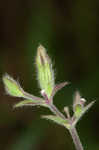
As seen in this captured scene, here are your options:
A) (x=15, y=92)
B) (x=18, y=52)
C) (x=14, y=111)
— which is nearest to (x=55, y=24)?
(x=18, y=52)

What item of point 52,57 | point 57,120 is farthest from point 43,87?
point 52,57

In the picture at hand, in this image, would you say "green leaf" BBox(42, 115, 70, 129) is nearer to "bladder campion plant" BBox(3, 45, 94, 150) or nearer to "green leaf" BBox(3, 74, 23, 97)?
"bladder campion plant" BBox(3, 45, 94, 150)

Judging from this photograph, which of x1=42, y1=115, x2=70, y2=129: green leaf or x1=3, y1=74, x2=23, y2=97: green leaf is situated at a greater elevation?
x1=3, y1=74, x2=23, y2=97: green leaf

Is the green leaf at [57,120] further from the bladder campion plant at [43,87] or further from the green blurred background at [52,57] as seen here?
the green blurred background at [52,57]

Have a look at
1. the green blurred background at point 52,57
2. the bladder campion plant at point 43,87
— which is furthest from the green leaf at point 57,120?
the green blurred background at point 52,57

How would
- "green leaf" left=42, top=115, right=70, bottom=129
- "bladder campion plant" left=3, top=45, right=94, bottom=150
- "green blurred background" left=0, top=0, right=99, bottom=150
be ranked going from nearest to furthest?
"green leaf" left=42, top=115, right=70, bottom=129 < "bladder campion plant" left=3, top=45, right=94, bottom=150 < "green blurred background" left=0, top=0, right=99, bottom=150

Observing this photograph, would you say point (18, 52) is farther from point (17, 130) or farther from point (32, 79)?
point (17, 130)

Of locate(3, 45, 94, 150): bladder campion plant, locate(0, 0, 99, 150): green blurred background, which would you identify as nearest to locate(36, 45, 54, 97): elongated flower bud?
locate(3, 45, 94, 150): bladder campion plant
